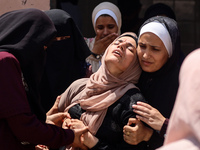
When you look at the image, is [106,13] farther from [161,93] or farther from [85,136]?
[85,136]

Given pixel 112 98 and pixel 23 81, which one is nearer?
pixel 23 81

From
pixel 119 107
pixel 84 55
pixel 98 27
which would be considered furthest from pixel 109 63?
pixel 98 27

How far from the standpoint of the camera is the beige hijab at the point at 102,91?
8.11ft

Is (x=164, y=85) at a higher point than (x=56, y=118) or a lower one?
higher

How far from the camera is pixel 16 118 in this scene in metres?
2.10

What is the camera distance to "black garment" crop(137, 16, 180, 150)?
2.50 meters

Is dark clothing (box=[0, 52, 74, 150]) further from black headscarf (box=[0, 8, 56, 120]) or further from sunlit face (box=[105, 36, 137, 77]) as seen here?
sunlit face (box=[105, 36, 137, 77])

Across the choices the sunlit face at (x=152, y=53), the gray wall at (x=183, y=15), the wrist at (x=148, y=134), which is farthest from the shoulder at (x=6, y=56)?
the gray wall at (x=183, y=15)

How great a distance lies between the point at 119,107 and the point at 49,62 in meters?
1.20

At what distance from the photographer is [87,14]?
5121mm

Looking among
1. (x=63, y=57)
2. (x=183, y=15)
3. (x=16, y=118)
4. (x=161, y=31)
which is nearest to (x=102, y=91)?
(x=161, y=31)

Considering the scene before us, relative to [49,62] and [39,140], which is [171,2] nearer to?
[49,62]

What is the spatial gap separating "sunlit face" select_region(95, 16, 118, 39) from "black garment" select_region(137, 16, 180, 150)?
125 cm

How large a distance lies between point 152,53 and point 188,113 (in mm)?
1345
